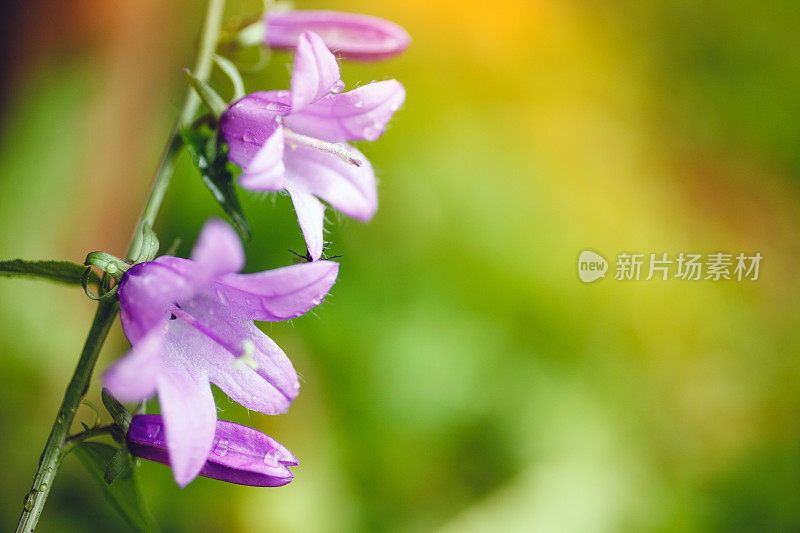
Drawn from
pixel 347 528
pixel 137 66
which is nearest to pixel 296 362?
pixel 347 528

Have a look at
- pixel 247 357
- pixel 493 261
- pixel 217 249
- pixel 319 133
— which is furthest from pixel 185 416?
pixel 493 261

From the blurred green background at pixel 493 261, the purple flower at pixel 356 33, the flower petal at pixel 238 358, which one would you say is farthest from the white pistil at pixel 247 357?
the blurred green background at pixel 493 261

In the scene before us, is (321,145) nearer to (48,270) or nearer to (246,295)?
(246,295)

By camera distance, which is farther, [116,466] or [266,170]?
[116,466]

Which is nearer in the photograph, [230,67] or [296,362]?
[230,67]

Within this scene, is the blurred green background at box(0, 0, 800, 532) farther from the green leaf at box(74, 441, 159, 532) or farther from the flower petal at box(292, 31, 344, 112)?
the flower petal at box(292, 31, 344, 112)

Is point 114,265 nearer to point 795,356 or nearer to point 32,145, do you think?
point 32,145

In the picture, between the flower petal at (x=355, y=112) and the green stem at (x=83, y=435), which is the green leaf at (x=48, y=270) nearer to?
the green stem at (x=83, y=435)
